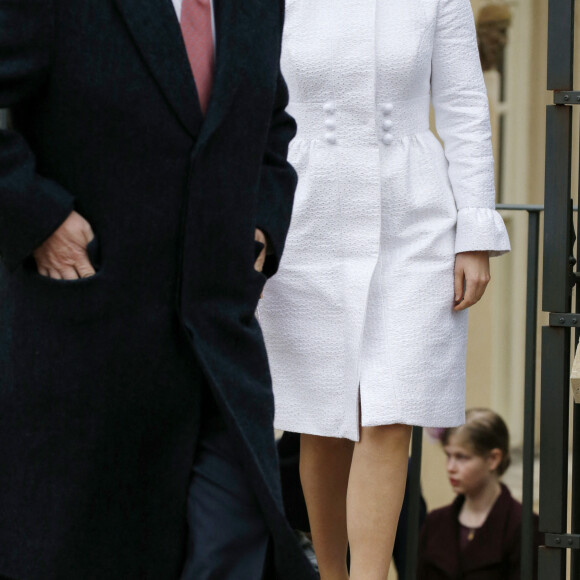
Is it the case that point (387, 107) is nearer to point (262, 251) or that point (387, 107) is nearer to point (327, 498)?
point (327, 498)

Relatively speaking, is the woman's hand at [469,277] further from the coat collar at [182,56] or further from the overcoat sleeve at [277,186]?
the coat collar at [182,56]

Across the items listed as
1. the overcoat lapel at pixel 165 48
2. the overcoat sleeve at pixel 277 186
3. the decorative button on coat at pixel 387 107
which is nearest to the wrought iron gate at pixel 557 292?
the decorative button on coat at pixel 387 107

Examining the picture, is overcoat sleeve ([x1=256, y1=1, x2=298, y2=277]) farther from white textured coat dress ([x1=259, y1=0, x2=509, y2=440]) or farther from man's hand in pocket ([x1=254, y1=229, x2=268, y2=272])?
white textured coat dress ([x1=259, y1=0, x2=509, y2=440])

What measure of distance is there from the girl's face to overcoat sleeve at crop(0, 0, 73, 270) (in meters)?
3.91

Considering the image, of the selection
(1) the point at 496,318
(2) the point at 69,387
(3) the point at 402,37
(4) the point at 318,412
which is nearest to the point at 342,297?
(4) the point at 318,412

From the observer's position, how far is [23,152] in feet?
7.29

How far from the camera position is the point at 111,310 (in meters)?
2.25

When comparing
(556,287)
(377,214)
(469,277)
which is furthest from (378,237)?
(556,287)

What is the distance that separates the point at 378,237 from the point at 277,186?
0.96m

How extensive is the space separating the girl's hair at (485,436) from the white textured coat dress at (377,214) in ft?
8.02

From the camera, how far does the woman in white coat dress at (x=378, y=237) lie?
11.4ft

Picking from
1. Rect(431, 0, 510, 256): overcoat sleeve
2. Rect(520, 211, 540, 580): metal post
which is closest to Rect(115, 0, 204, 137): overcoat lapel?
Rect(431, 0, 510, 256): overcoat sleeve

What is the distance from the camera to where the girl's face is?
19.3 feet

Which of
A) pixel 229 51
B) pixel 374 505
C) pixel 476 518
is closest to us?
pixel 229 51
